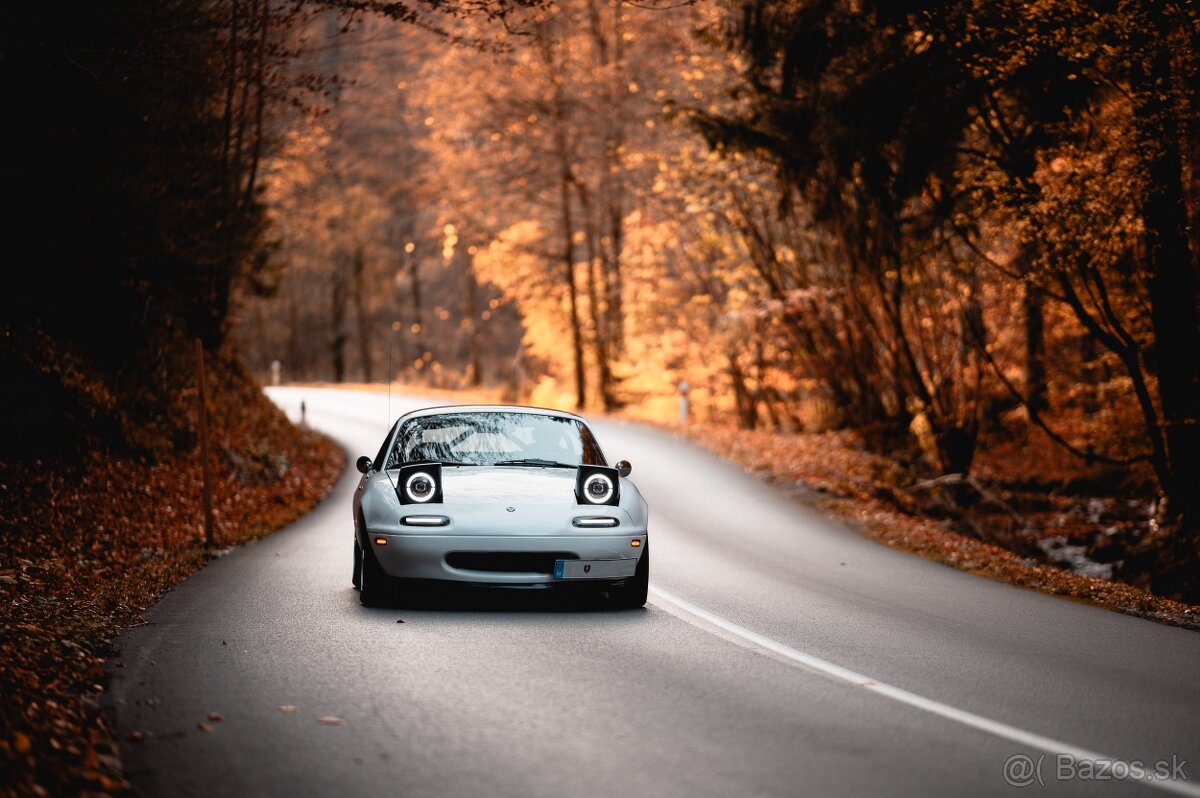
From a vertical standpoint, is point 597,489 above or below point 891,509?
above

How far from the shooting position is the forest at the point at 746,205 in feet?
42.5

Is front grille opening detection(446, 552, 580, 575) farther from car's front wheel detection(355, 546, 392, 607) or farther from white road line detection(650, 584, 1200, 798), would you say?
white road line detection(650, 584, 1200, 798)

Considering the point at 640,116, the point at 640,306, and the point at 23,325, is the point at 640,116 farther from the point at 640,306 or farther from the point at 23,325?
the point at 23,325

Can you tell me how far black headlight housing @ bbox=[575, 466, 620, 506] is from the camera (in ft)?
27.8

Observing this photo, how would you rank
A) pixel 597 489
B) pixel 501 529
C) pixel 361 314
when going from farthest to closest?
pixel 361 314
pixel 597 489
pixel 501 529

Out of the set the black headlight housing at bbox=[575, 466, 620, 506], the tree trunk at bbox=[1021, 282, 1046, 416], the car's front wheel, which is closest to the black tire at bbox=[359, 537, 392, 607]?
the car's front wheel

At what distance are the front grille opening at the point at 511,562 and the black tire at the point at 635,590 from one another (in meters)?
0.63

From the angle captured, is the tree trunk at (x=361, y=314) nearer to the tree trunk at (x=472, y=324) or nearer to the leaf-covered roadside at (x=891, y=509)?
the tree trunk at (x=472, y=324)

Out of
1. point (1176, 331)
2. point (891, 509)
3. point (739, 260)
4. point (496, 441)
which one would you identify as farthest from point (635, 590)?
point (739, 260)

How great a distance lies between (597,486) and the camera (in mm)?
8586

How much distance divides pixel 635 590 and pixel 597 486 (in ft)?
2.81

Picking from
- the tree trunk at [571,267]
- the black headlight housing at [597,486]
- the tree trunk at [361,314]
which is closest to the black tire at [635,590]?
the black headlight housing at [597,486]

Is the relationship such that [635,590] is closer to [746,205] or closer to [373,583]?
[373,583]

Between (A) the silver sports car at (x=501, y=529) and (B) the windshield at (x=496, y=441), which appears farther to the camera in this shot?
(B) the windshield at (x=496, y=441)
